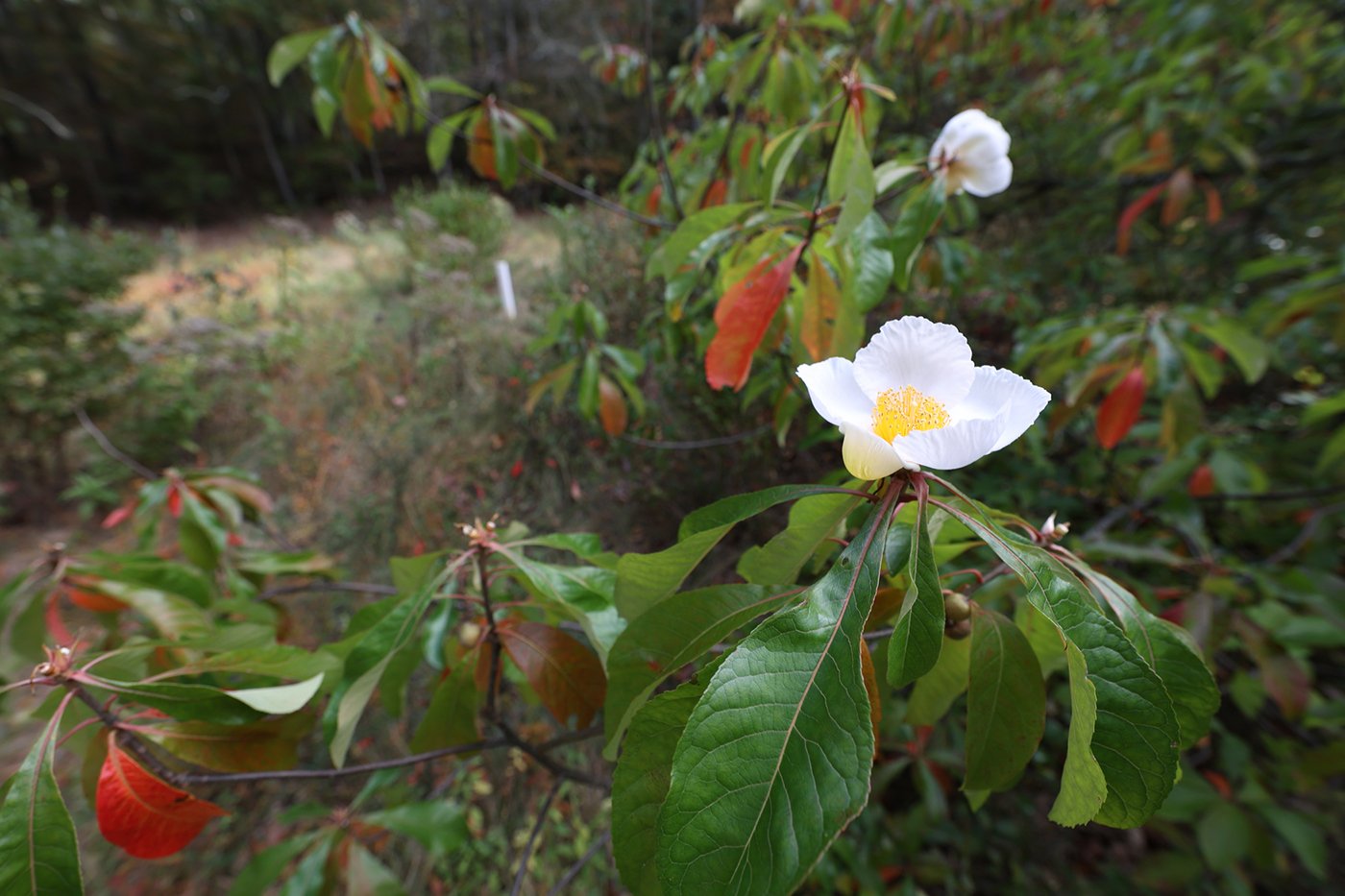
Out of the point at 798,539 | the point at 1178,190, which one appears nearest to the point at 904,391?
the point at 798,539

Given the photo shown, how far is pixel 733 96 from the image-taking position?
1.33 m

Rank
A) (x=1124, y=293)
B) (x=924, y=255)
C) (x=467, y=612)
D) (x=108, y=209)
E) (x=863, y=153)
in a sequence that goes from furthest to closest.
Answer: (x=108, y=209), (x=1124, y=293), (x=924, y=255), (x=467, y=612), (x=863, y=153)

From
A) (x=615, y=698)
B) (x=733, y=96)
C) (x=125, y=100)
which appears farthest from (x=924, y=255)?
(x=125, y=100)

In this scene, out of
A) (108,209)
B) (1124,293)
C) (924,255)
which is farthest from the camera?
(108,209)

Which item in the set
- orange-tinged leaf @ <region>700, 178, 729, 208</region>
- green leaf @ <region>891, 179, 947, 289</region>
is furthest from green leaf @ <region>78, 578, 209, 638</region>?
orange-tinged leaf @ <region>700, 178, 729, 208</region>

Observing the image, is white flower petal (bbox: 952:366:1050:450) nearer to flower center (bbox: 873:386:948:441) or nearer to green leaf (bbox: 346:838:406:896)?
flower center (bbox: 873:386:948:441)

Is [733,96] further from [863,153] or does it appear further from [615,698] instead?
[615,698]

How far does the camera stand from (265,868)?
36.0 inches

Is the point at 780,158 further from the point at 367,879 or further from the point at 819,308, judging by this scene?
the point at 367,879

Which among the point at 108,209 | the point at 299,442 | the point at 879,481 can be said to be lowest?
the point at 299,442

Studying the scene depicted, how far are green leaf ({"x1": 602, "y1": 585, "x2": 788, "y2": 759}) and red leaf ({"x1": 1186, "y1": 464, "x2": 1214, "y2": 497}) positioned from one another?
57.2 inches

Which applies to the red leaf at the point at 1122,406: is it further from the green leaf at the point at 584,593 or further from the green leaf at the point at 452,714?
the green leaf at the point at 452,714

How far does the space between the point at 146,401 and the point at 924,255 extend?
518 cm

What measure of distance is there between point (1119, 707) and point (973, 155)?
68 cm
